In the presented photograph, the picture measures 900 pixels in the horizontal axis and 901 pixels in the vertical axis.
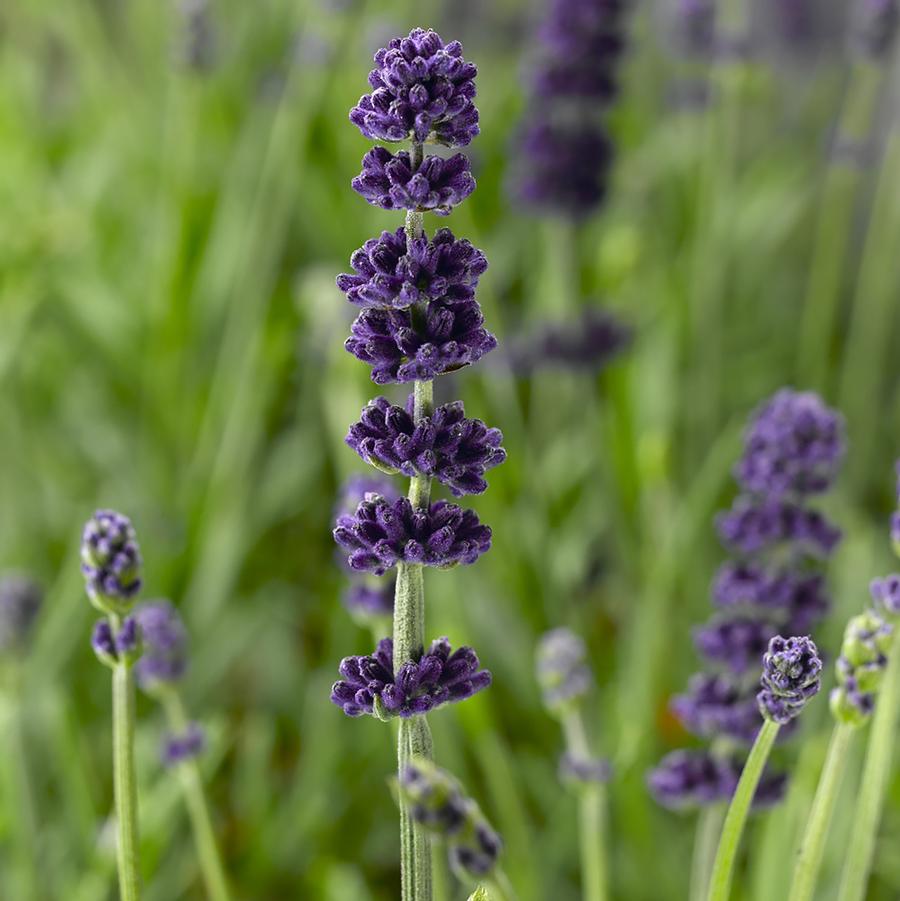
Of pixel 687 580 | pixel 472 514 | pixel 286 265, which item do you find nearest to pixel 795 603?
pixel 472 514

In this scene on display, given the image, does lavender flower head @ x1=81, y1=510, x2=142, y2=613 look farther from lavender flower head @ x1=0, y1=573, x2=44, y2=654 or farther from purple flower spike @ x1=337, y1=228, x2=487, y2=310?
lavender flower head @ x1=0, y1=573, x2=44, y2=654

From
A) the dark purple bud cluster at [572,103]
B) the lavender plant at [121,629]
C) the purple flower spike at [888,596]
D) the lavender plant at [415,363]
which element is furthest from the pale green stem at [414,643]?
the dark purple bud cluster at [572,103]

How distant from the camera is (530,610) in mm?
2139

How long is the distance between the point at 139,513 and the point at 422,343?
1574mm

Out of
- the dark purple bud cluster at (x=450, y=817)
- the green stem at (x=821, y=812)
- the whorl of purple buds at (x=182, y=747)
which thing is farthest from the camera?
the whorl of purple buds at (x=182, y=747)

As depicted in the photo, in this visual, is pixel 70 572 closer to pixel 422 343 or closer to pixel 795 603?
pixel 795 603

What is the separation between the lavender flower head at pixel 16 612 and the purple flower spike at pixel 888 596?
2.89 ft

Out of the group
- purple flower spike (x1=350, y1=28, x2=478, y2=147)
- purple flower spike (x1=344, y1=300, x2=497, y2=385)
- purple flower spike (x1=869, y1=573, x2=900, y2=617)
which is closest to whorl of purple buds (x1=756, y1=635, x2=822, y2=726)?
purple flower spike (x1=869, y1=573, x2=900, y2=617)

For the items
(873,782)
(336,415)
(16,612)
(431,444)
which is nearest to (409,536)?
(431,444)

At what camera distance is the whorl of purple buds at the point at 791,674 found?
0.80 meters

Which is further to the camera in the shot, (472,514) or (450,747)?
(450,747)

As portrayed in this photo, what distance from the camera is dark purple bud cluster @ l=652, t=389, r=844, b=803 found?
1.21m

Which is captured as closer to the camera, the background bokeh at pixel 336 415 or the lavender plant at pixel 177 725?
the lavender plant at pixel 177 725

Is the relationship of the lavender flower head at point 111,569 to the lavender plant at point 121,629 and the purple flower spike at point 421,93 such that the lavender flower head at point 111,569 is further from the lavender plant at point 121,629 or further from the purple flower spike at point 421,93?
the purple flower spike at point 421,93
